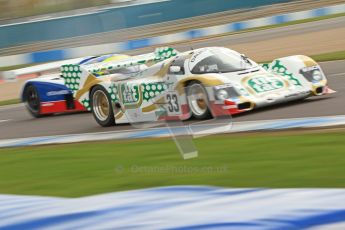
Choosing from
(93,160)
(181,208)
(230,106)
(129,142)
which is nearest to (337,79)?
(230,106)

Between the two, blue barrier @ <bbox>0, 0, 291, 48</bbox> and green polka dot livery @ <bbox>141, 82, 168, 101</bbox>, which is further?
blue barrier @ <bbox>0, 0, 291, 48</bbox>

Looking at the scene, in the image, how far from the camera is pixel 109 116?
466 inches

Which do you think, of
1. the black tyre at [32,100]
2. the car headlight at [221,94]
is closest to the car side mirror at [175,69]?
the car headlight at [221,94]

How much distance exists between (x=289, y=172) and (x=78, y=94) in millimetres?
6484

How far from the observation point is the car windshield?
428 inches

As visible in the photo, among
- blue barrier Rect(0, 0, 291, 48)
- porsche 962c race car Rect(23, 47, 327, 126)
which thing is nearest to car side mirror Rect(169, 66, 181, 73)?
porsche 962c race car Rect(23, 47, 327, 126)

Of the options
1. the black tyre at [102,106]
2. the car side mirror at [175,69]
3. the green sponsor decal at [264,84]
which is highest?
the car side mirror at [175,69]

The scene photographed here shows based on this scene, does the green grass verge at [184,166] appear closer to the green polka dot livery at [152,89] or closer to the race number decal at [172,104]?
the race number decal at [172,104]

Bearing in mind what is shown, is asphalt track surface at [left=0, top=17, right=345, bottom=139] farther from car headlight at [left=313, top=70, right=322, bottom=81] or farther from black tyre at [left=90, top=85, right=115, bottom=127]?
car headlight at [left=313, top=70, right=322, bottom=81]

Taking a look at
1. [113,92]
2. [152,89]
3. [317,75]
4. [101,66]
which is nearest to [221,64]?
[152,89]

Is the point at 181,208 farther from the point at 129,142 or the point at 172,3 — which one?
the point at 172,3

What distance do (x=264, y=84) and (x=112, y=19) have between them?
2442 centimetres

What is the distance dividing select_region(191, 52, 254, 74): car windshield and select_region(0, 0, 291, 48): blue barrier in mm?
22459

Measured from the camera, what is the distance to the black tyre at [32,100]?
14953mm
